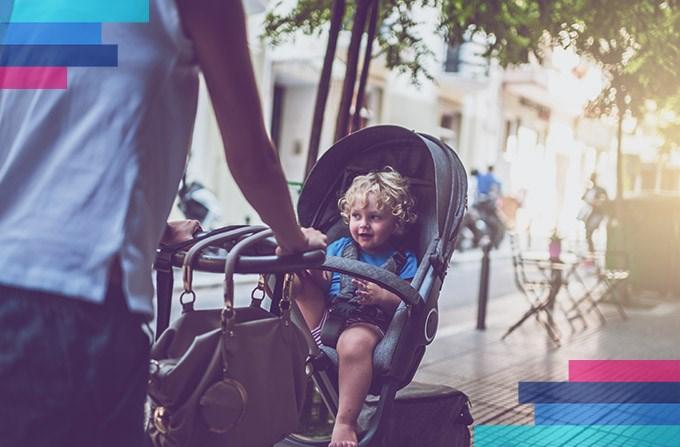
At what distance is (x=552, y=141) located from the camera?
1377 inches

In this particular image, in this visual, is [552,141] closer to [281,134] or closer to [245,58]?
[281,134]

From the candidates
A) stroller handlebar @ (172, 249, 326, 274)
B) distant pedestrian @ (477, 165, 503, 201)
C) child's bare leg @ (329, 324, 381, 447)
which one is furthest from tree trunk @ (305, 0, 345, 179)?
distant pedestrian @ (477, 165, 503, 201)

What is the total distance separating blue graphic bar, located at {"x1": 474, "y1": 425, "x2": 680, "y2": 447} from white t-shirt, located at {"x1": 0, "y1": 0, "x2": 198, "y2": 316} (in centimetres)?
336

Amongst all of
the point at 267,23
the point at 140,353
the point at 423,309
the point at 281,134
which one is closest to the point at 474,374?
the point at 267,23

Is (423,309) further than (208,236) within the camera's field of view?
Yes

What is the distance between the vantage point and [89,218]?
54.0 inches

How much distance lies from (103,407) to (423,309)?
1.63 metres

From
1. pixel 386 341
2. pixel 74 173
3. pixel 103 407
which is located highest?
pixel 74 173

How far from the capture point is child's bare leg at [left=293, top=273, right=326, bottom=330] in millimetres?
3311

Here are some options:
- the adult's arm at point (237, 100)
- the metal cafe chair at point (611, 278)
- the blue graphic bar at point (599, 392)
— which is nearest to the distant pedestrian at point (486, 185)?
the metal cafe chair at point (611, 278)

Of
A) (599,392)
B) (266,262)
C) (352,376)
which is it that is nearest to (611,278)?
(599,392)

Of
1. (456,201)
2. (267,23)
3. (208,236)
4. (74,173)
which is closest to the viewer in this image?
(74,173)

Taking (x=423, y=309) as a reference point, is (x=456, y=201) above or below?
above

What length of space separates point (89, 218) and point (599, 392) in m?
4.97
